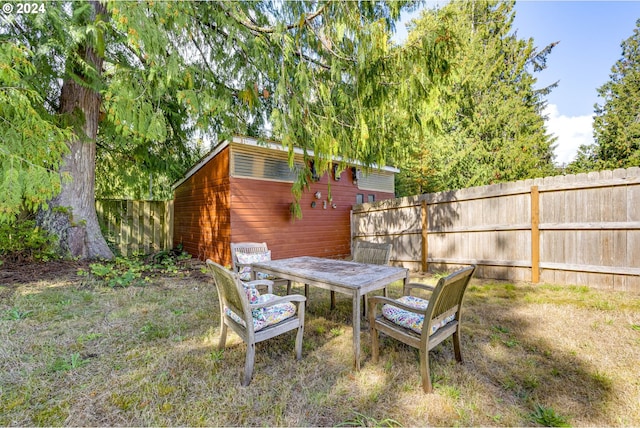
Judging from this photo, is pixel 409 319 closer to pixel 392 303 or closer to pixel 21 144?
pixel 392 303

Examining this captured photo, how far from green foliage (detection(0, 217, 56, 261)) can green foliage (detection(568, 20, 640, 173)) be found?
19.4 meters

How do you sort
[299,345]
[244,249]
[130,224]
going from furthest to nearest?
1. [130,224]
2. [244,249]
3. [299,345]

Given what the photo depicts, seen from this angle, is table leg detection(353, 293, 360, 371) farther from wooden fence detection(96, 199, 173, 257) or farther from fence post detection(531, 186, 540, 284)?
wooden fence detection(96, 199, 173, 257)

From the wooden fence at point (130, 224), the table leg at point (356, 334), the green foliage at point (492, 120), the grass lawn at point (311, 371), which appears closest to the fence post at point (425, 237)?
the grass lawn at point (311, 371)

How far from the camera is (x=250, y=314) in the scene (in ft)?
7.38

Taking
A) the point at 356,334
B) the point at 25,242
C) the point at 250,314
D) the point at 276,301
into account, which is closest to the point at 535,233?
the point at 356,334

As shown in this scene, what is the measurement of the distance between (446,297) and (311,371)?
4.32ft

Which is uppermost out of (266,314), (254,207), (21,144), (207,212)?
(21,144)

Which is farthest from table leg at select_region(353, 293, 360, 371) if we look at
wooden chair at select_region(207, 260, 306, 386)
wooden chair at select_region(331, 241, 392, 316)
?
wooden chair at select_region(331, 241, 392, 316)

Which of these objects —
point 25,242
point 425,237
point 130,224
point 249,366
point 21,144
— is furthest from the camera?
point 130,224

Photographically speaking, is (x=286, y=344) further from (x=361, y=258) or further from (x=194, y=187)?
(x=194, y=187)

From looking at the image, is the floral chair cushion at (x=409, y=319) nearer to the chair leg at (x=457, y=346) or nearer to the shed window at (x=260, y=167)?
the chair leg at (x=457, y=346)

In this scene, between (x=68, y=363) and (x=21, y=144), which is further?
(x=21, y=144)

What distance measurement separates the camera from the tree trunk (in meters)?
5.48
